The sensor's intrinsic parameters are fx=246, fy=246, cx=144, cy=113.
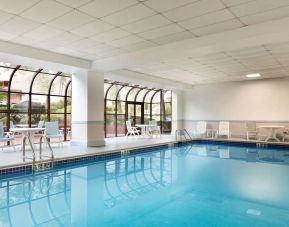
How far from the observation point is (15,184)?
4.28 m

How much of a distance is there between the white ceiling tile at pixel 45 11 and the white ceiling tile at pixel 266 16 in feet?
10.2

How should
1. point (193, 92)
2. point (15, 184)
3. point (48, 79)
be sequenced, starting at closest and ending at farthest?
point (15, 184), point (48, 79), point (193, 92)

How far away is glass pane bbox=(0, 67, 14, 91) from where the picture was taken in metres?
7.61

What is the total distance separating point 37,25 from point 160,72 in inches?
208

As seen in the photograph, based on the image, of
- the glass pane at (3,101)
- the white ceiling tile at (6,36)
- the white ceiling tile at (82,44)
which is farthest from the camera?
the glass pane at (3,101)

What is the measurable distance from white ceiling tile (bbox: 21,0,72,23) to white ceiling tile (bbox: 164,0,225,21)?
175 cm

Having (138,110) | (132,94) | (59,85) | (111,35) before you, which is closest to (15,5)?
(111,35)

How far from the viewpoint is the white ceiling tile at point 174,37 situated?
5.18 metres

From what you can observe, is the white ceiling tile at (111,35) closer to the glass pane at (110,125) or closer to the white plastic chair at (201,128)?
the glass pane at (110,125)

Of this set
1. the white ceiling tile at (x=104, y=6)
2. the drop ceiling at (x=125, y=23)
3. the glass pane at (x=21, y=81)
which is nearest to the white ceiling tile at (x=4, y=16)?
the drop ceiling at (x=125, y=23)

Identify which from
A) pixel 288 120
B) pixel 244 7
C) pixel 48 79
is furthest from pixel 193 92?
pixel 244 7

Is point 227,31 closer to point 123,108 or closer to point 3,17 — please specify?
point 3,17

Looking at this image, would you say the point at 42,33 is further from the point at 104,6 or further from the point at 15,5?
the point at 104,6

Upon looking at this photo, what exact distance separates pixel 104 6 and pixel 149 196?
9.95ft
